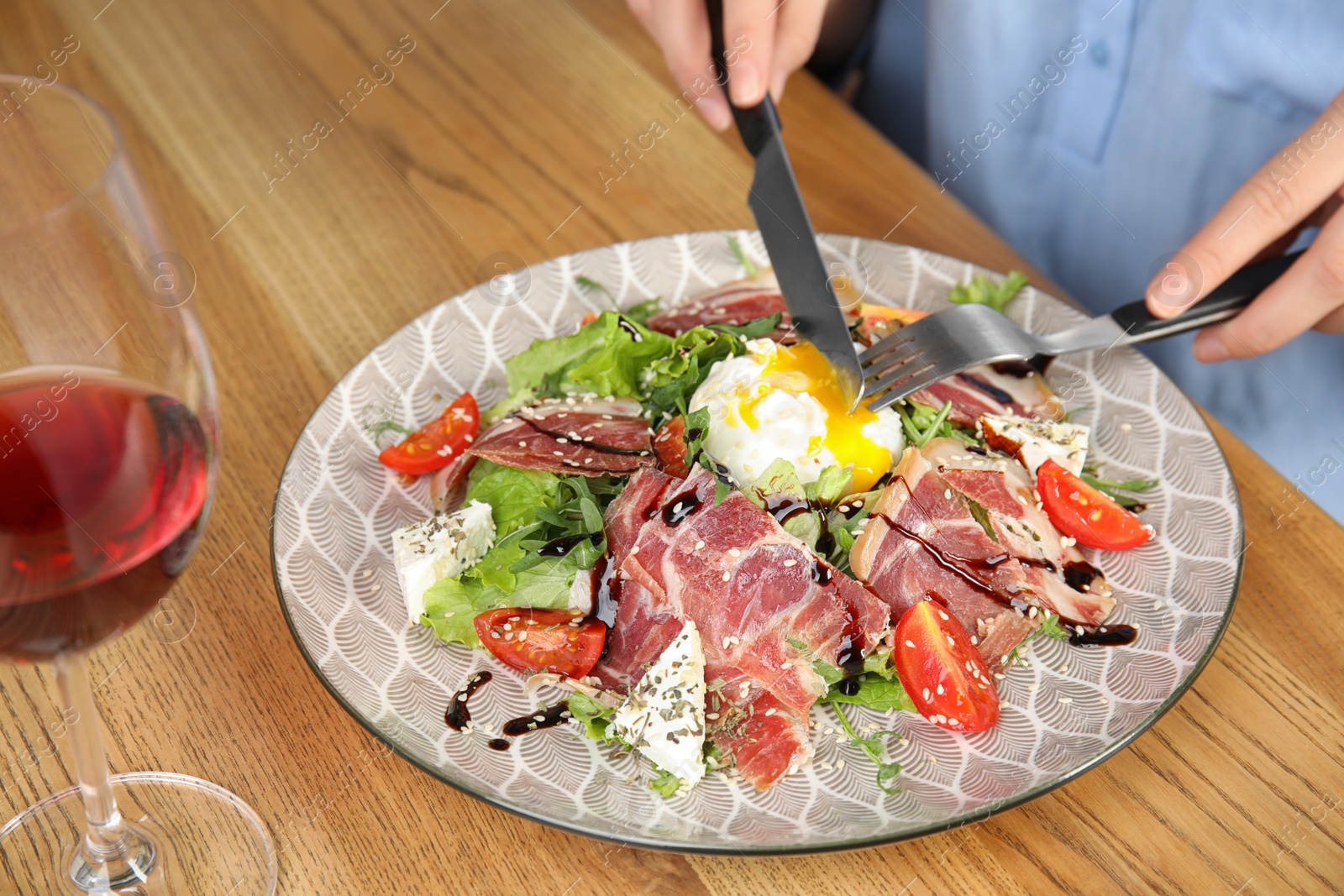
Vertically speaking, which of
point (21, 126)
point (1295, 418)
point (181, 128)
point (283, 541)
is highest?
point (21, 126)

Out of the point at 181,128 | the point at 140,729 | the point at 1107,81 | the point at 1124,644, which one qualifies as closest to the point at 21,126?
the point at 140,729

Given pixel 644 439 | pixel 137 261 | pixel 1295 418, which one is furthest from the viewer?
pixel 1295 418

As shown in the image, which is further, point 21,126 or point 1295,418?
point 1295,418

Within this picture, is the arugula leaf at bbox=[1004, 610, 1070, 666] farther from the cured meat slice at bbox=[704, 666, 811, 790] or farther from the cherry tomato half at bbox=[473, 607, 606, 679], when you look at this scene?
the cherry tomato half at bbox=[473, 607, 606, 679]

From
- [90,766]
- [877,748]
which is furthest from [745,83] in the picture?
[90,766]

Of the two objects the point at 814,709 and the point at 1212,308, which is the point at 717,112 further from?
the point at 814,709

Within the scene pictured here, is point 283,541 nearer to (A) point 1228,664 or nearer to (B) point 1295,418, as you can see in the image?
(A) point 1228,664

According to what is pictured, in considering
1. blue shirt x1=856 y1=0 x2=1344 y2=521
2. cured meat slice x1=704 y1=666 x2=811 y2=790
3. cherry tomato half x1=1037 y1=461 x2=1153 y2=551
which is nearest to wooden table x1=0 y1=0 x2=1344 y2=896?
cured meat slice x1=704 y1=666 x2=811 y2=790
